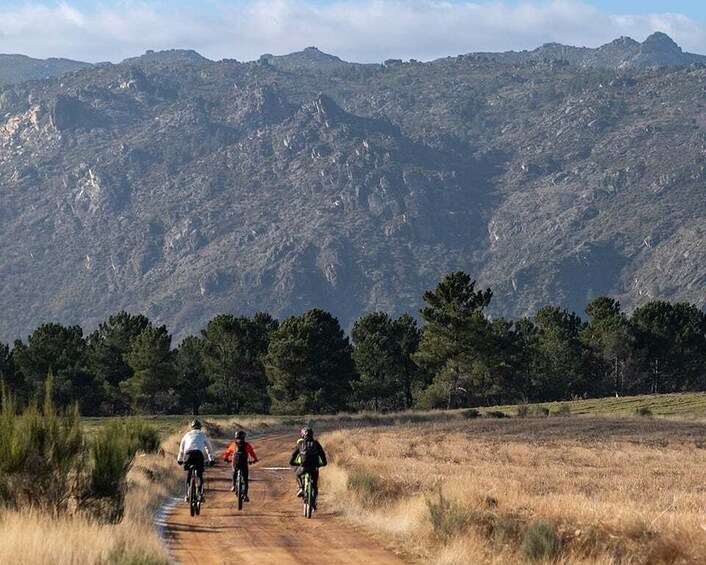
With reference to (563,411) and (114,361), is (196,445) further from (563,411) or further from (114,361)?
(114,361)

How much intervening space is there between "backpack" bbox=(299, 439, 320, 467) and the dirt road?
106 centimetres

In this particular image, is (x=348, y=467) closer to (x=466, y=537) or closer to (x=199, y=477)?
(x=199, y=477)

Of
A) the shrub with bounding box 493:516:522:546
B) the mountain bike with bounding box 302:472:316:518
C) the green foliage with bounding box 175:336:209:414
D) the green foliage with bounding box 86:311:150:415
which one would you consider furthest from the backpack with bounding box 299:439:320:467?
the green foliage with bounding box 175:336:209:414

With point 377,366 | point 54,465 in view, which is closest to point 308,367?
point 377,366

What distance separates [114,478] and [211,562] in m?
3.67

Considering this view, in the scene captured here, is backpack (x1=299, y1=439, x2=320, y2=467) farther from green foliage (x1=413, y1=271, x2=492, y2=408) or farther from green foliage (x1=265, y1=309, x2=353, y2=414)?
green foliage (x1=413, y1=271, x2=492, y2=408)

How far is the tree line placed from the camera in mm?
93562

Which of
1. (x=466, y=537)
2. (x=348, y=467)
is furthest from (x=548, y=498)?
(x=348, y=467)

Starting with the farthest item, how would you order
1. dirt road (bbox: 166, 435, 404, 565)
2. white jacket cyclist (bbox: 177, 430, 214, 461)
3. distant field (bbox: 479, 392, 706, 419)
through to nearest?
distant field (bbox: 479, 392, 706, 419) → white jacket cyclist (bbox: 177, 430, 214, 461) → dirt road (bbox: 166, 435, 404, 565)

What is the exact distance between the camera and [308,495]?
79.6ft

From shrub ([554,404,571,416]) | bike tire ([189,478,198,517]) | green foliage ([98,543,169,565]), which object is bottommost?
shrub ([554,404,571,416])

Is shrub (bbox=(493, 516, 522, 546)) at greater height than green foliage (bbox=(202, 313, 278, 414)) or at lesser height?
lesser

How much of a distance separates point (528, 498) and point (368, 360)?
8216 centimetres

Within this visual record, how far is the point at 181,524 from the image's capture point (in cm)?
2292
